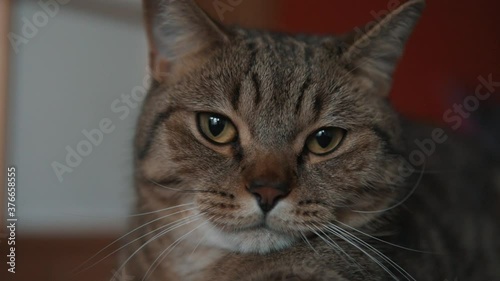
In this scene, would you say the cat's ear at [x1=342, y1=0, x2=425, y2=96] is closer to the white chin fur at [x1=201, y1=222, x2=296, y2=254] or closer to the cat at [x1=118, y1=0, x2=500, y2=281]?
the cat at [x1=118, y1=0, x2=500, y2=281]

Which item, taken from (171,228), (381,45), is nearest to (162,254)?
(171,228)

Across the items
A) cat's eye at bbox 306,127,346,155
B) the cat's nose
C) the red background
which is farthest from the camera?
the red background

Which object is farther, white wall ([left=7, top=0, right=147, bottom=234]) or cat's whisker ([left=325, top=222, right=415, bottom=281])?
white wall ([left=7, top=0, right=147, bottom=234])

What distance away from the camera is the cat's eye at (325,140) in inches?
35.8

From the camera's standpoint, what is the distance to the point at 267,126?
0.88 m

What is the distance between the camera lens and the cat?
85cm

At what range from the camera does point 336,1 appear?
3.95 ft

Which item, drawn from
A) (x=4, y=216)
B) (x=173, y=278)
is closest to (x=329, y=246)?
(x=173, y=278)

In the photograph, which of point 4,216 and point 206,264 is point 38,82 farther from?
point 206,264

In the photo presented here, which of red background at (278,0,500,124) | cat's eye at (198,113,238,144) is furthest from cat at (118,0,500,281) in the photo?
red background at (278,0,500,124)

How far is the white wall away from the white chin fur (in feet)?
0.83

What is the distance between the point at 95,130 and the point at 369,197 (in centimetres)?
51

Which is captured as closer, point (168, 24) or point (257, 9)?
point (168, 24)

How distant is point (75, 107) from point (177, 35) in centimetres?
24
